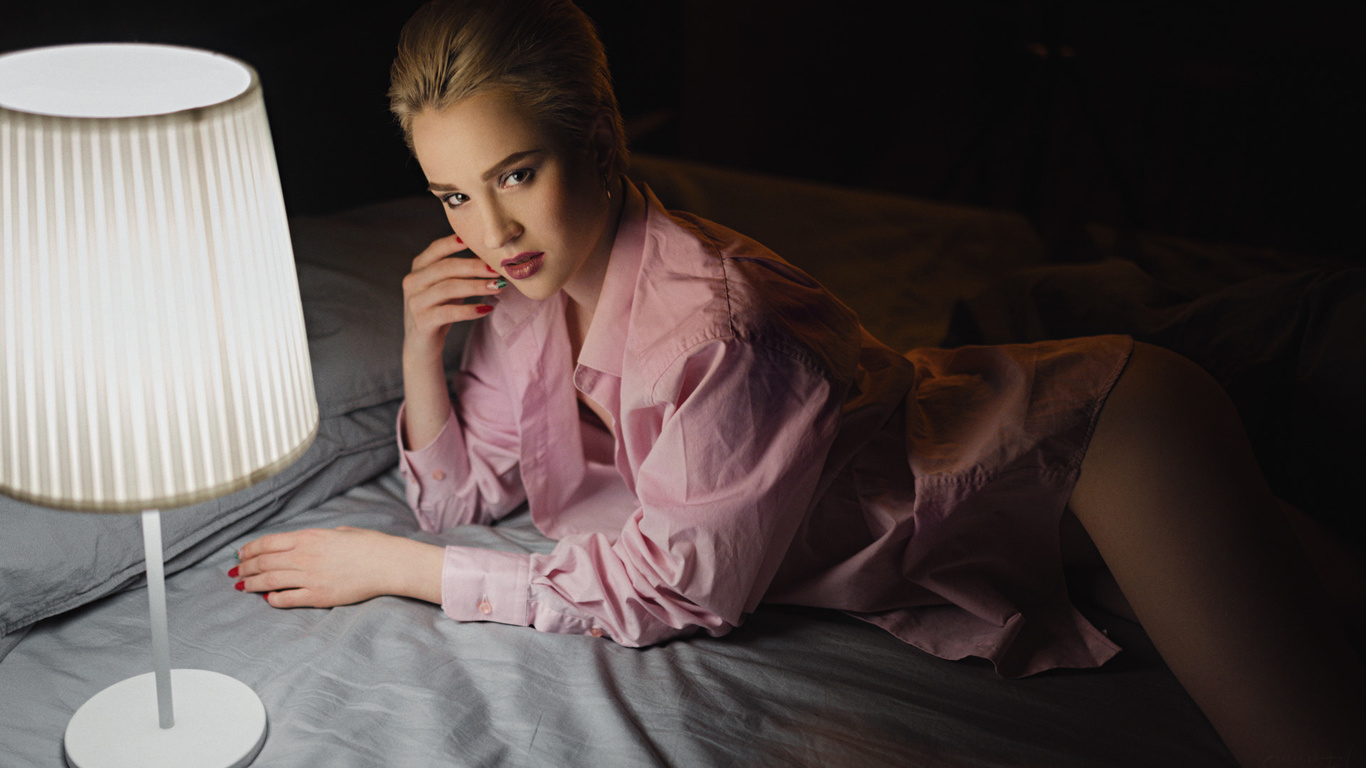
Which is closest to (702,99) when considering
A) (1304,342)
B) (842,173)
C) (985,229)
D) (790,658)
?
(842,173)

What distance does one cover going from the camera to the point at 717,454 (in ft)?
3.06

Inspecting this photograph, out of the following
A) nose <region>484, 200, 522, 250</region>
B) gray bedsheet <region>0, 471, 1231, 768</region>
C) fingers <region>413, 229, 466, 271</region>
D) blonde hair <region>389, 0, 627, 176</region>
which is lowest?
gray bedsheet <region>0, 471, 1231, 768</region>

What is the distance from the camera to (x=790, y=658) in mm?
1013

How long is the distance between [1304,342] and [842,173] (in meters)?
1.57

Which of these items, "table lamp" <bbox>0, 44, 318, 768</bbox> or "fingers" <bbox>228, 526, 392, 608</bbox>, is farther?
"fingers" <bbox>228, 526, 392, 608</bbox>

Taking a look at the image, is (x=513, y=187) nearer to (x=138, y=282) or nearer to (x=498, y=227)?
(x=498, y=227)

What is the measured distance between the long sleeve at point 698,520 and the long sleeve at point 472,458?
23 centimetres

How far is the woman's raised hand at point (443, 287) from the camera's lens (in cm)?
111

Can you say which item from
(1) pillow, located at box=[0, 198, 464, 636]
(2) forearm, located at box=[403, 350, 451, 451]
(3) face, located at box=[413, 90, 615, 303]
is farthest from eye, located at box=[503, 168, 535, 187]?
(1) pillow, located at box=[0, 198, 464, 636]

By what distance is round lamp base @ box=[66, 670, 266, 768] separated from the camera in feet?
2.62

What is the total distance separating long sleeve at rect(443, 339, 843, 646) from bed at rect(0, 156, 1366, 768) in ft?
0.13

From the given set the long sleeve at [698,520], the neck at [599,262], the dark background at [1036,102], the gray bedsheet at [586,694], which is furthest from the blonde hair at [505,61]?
the dark background at [1036,102]

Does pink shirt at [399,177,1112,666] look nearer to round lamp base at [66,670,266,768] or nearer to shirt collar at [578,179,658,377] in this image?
shirt collar at [578,179,658,377]

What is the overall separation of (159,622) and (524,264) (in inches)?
18.2
